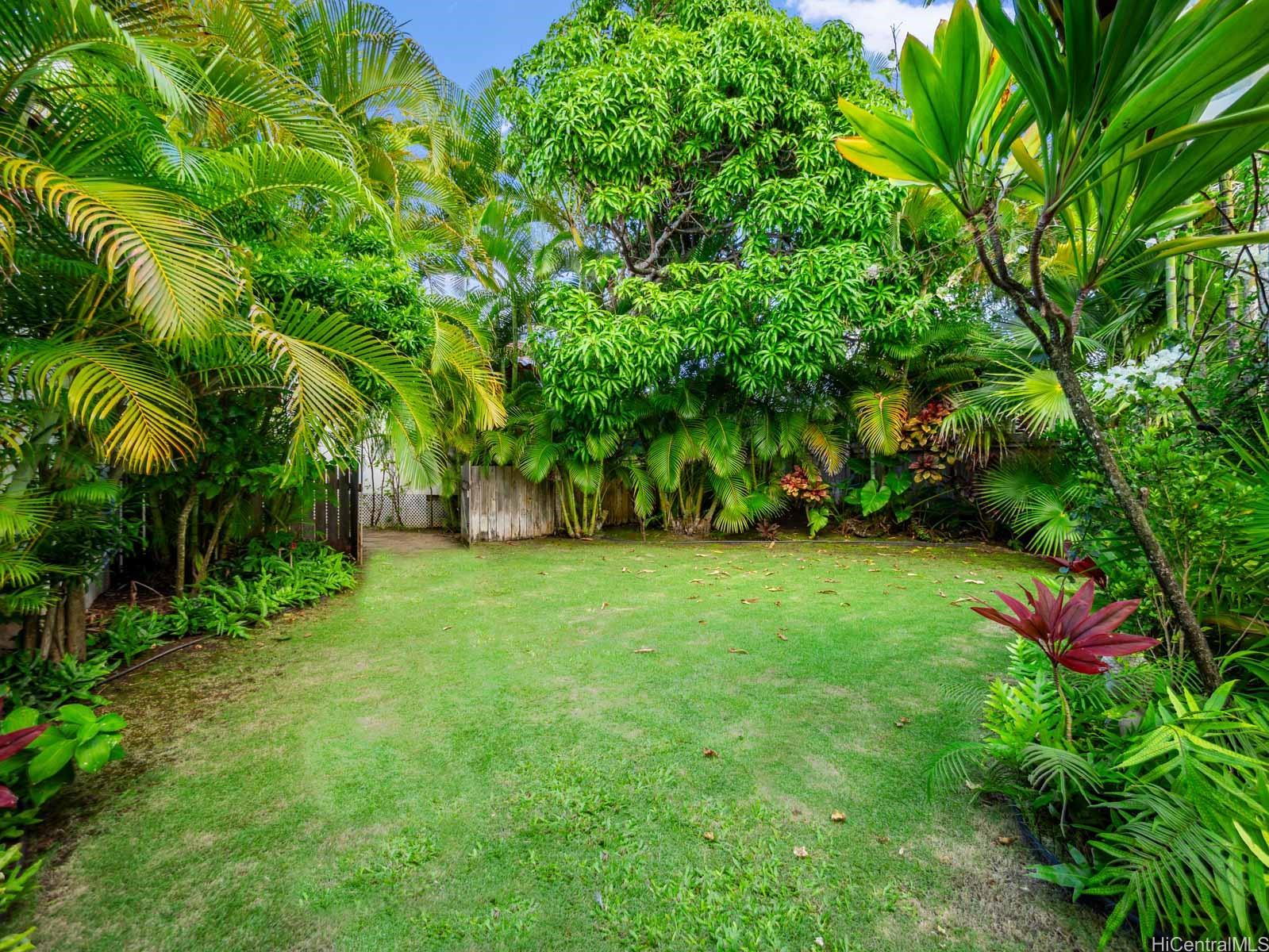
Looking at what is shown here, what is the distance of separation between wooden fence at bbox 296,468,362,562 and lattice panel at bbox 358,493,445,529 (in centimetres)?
405

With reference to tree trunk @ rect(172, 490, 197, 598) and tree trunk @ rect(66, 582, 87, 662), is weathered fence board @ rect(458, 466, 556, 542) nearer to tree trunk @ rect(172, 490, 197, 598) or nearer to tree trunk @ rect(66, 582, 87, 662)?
tree trunk @ rect(172, 490, 197, 598)

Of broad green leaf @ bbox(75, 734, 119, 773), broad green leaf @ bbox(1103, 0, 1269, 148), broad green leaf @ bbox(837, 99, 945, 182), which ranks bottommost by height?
broad green leaf @ bbox(75, 734, 119, 773)

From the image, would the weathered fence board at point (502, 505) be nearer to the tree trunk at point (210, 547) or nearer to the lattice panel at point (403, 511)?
the lattice panel at point (403, 511)

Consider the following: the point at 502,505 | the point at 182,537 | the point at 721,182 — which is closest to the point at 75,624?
the point at 182,537

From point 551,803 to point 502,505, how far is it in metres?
6.73

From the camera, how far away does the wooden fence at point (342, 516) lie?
6.20 meters

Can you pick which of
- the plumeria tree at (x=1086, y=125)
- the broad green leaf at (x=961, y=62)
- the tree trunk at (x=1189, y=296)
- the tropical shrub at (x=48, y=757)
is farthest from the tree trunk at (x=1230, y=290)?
the tropical shrub at (x=48, y=757)

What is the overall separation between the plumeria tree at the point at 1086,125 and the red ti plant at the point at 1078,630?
0.17m

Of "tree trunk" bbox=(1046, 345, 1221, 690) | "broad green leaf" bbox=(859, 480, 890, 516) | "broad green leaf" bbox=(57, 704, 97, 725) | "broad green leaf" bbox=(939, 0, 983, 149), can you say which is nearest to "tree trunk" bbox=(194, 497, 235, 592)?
"broad green leaf" bbox=(57, 704, 97, 725)

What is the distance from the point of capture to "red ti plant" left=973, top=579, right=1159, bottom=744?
1479mm

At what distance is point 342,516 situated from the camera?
6.33 m

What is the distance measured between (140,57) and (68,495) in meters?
1.92

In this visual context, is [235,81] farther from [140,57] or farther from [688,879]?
[688,879]

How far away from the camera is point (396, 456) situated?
6004 millimetres
